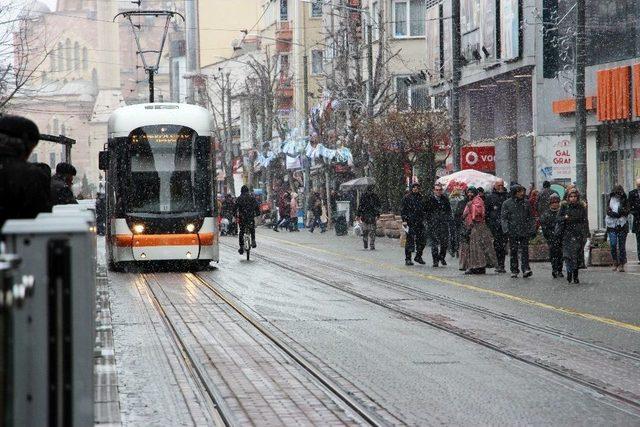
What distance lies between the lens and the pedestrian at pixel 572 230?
23.0 metres

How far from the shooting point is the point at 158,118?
89.6 ft

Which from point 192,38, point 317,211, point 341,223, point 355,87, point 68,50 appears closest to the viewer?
point 341,223

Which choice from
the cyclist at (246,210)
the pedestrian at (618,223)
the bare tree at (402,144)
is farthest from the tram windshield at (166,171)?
the bare tree at (402,144)

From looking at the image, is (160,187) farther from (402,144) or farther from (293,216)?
(293,216)

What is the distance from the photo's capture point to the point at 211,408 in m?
9.96

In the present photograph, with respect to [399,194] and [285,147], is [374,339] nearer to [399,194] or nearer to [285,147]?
[399,194]

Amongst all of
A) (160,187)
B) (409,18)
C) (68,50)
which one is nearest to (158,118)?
(160,187)

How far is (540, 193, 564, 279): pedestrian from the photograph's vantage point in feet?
79.8

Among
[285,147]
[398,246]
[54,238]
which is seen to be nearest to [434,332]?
[54,238]

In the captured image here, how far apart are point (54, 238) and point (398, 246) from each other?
114ft

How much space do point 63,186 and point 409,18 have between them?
49.3 metres

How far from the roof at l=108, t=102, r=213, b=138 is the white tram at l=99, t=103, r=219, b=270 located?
0.7 inches

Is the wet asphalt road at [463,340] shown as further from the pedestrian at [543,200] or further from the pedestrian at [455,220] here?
the pedestrian at [543,200]

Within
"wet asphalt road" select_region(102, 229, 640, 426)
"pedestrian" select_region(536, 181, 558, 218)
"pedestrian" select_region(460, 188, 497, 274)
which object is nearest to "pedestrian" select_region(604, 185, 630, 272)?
"wet asphalt road" select_region(102, 229, 640, 426)
